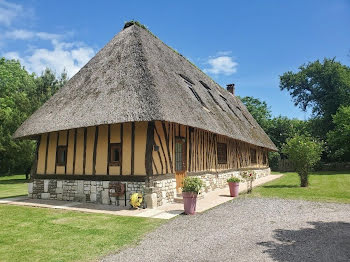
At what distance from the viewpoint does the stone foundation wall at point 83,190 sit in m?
8.42

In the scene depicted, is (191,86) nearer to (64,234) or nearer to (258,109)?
(64,234)

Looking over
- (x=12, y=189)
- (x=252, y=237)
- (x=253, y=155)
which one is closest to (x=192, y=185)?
(x=252, y=237)

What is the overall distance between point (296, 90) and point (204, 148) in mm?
27410

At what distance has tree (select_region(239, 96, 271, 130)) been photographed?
33.4m

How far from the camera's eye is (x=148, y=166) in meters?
8.19

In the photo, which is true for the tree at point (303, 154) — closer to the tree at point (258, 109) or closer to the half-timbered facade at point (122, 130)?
the half-timbered facade at point (122, 130)

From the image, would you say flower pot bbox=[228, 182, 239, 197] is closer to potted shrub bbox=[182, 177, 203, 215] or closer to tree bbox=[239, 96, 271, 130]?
potted shrub bbox=[182, 177, 203, 215]

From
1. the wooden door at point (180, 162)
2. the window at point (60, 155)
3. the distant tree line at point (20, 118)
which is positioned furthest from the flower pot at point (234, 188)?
the distant tree line at point (20, 118)

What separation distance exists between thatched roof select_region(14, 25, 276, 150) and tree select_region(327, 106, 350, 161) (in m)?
17.2

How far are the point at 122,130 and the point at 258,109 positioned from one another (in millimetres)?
29665

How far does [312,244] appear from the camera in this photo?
4535mm

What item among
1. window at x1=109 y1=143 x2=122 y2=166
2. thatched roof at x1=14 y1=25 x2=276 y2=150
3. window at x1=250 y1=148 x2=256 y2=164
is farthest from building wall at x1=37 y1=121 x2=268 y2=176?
window at x1=250 y1=148 x2=256 y2=164

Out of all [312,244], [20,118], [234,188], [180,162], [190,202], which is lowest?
[312,244]

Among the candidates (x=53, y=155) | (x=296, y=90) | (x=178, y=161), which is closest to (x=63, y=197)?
(x=53, y=155)
